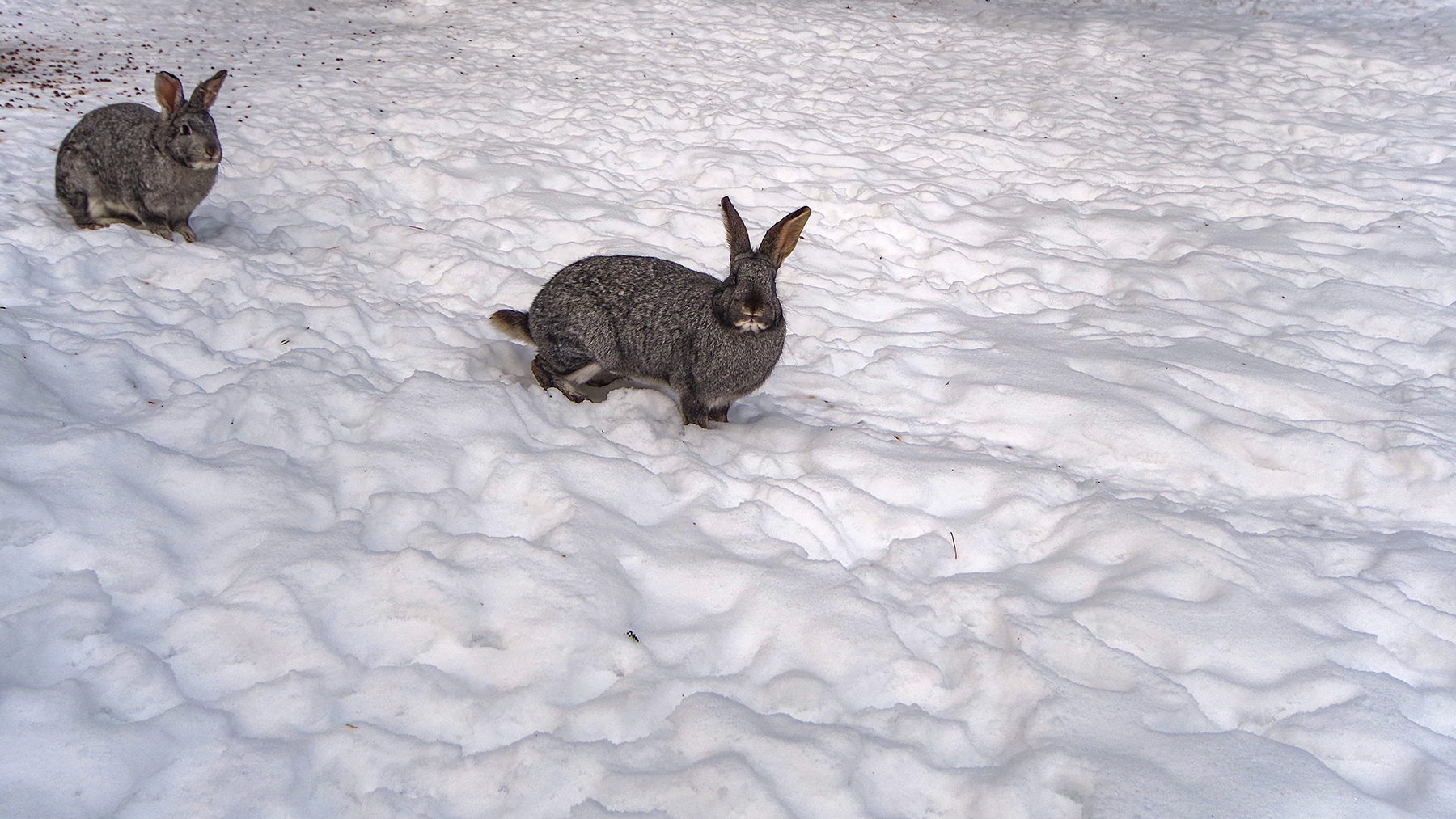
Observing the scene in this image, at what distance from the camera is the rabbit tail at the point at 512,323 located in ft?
15.6

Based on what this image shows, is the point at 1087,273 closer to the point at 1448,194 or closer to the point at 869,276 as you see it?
the point at 869,276

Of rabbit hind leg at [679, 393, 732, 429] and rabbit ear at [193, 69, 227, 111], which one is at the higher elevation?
rabbit ear at [193, 69, 227, 111]

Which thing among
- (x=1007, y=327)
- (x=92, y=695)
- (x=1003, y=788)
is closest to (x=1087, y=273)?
(x=1007, y=327)

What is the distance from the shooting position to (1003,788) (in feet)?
8.06

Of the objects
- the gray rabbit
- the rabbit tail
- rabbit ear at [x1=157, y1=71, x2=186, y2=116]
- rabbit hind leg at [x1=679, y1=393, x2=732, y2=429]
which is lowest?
rabbit hind leg at [x1=679, y1=393, x2=732, y2=429]

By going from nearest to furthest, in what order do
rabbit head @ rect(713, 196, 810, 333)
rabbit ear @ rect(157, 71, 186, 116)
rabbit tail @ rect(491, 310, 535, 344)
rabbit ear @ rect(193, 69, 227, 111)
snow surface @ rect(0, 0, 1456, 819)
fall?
snow surface @ rect(0, 0, 1456, 819) → rabbit head @ rect(713, 196, 810, 333) → rabbit tail @ rect(491, 310, 535, 344) → rabbit ear @ rect(157, 71, 186, 116) → rabbit ear @ rect(193, 69, 227, 111)

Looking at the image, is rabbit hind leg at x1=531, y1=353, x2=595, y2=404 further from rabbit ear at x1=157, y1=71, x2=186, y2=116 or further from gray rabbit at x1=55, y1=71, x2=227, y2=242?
rabbit ear at x1=157, y1=71, x2=186, y2=116

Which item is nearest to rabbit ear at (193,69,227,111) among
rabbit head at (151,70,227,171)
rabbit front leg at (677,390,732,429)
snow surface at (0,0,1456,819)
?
rabbit head at (151,70,227,171)

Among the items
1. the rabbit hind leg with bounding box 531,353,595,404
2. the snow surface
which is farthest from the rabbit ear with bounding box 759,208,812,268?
the rabbit hind leg with bounding box 531,353,595,404

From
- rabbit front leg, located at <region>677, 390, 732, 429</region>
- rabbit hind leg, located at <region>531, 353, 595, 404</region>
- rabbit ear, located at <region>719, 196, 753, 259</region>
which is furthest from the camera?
rabbit hind leg, located at <region>531, 353, 595, 404</region>

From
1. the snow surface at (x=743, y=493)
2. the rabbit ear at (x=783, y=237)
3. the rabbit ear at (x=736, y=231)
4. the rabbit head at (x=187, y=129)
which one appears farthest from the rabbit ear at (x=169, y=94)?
the rabbit ear at (x=783, y=237)

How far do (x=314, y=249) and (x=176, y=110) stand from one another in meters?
1.27

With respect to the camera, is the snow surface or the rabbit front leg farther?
the rabbit front leg

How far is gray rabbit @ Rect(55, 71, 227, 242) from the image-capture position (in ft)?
18.7
